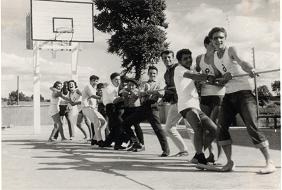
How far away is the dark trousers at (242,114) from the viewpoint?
4.75 m

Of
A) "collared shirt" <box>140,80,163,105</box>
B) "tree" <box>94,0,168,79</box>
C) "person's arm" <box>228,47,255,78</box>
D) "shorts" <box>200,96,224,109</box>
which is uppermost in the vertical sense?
"tree" <box>94,0,168,79</box>

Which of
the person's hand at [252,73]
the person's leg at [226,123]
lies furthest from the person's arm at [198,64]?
the person's hand at [252,73]

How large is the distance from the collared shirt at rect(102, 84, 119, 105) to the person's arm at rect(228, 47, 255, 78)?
12.6ft

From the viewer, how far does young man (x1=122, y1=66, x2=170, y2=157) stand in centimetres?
686

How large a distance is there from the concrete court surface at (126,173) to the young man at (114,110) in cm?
86

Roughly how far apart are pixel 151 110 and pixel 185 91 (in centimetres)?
157

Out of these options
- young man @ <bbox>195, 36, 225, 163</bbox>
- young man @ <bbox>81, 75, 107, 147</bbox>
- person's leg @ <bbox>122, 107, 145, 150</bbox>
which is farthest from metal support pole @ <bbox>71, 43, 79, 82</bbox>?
young man @ <bbox>195, 36, 225, 163</bbox>

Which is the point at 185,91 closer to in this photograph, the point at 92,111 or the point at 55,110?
the point at 92,111

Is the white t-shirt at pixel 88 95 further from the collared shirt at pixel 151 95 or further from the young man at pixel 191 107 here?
the young man at pixel 191 107

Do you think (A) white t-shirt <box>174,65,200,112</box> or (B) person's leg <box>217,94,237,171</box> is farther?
(A) white t-shirt <box>174,65,200,112</box>

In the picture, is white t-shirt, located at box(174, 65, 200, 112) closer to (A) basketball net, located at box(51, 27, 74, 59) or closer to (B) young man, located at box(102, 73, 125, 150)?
(B) young man, located at box(102, 73, 125, 150)

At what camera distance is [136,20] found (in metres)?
17.0

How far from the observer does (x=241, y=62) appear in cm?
473

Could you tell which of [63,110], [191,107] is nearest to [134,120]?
[191,107]
